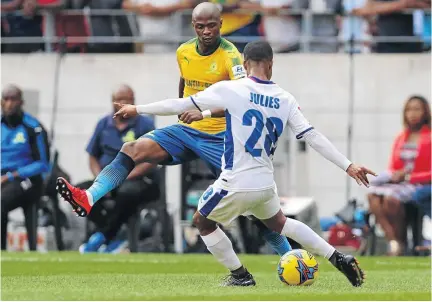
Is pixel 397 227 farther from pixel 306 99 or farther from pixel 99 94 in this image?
pixel 99 94

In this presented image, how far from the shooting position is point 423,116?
59.3 feet

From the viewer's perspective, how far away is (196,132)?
40.0 feet

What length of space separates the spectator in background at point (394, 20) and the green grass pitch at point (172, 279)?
16.3 ft

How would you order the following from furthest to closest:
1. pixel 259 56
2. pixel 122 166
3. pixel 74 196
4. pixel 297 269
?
1. pixel 122 166
2. pixel 74 196
3. pixel 297 269
4. pixel 259 56

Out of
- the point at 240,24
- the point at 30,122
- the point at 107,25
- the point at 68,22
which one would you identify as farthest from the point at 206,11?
the point at 68,22

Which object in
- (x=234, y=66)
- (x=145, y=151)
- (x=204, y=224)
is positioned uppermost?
(x=234, y=66)

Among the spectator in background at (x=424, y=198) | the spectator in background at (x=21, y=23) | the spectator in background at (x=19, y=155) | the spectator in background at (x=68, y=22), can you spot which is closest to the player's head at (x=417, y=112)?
the spectator in background at (x=424, y=198)

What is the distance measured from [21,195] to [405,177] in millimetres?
4963

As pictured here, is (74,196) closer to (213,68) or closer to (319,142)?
(213,68)

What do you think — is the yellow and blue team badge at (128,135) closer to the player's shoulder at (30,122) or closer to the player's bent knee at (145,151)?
the player's shoulder at (30,122)

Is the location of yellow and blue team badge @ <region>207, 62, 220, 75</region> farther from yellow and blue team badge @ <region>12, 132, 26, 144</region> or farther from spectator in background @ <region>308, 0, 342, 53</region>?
spectator in background @ <region>308, 0, 342, 53</region>

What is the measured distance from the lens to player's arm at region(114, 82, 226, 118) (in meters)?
10.4

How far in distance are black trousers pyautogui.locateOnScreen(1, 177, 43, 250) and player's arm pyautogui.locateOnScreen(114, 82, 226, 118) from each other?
25.3 ft

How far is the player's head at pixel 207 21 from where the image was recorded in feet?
39.3
